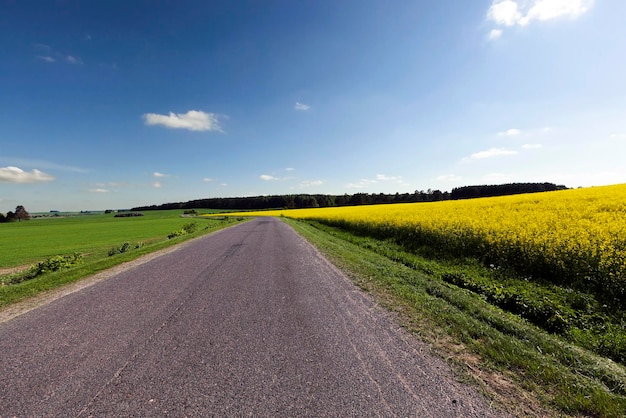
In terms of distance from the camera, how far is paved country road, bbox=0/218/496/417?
2.80 m

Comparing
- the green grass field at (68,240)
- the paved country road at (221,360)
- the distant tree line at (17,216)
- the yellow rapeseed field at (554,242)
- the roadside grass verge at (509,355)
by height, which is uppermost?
the distant tree line at (17,216)

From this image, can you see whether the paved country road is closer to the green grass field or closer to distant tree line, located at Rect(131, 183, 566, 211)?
Result: the green grass field

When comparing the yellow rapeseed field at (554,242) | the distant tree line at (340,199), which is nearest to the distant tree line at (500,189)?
the distant tree line at (340,199)

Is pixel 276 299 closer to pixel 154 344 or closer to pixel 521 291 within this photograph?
pixel 154 344

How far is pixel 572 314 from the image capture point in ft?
17.0

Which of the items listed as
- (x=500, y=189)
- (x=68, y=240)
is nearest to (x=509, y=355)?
(x=68, y=240)

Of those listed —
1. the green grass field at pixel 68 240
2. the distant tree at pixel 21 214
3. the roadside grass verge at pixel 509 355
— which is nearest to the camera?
the roadside grass verge at pixel 509 355

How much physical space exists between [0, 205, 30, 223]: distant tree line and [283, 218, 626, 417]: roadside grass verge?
478 ft

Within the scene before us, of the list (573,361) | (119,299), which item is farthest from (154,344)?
(573,361)

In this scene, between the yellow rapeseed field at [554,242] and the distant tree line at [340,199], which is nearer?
the yellow rapeseed field at [554,242]

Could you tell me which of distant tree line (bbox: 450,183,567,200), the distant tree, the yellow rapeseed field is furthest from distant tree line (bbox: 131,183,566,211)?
the distant tree

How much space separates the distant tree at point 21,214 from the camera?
101950 mm

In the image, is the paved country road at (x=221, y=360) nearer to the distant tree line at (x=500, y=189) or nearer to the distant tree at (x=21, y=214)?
the distant tree line at (x=500, y=189)

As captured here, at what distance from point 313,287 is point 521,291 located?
199 inches
